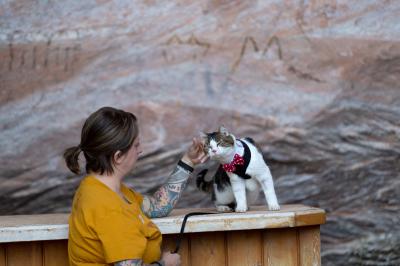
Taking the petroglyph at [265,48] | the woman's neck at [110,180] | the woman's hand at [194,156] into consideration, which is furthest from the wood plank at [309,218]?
the petroglyph at [265,48]

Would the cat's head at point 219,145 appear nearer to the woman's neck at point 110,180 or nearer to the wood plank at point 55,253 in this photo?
the woman's neck at point 110,180

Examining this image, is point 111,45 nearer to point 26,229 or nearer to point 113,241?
point 26,229

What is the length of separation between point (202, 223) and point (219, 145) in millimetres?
267

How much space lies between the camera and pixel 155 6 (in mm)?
3980

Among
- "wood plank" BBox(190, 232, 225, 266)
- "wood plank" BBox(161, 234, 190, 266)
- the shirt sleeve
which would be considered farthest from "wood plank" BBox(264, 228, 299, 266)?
the shirt sleeve

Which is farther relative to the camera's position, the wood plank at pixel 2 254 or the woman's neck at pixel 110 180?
the wood plank at pixel 2 254

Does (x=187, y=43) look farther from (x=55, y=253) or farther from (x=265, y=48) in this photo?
(x=55, y=253)

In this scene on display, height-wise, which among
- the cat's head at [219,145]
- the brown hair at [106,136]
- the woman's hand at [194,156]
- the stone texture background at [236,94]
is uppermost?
the brown hair at [106,136]

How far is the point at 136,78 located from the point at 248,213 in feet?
5.52

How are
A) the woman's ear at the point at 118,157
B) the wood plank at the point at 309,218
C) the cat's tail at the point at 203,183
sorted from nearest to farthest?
the woman's ear at the point at 118,157
the wood plank at the point at 309,218
the cat's tail at the point at 203,183

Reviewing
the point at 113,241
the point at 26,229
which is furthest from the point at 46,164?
the point at 113,241

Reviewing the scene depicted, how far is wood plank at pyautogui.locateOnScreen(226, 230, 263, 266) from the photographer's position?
246cm

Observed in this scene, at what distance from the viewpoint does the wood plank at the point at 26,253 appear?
2.37 meters

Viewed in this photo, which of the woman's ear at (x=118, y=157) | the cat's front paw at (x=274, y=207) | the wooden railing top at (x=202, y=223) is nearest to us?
the woman's ear at (x=118, y=157)
